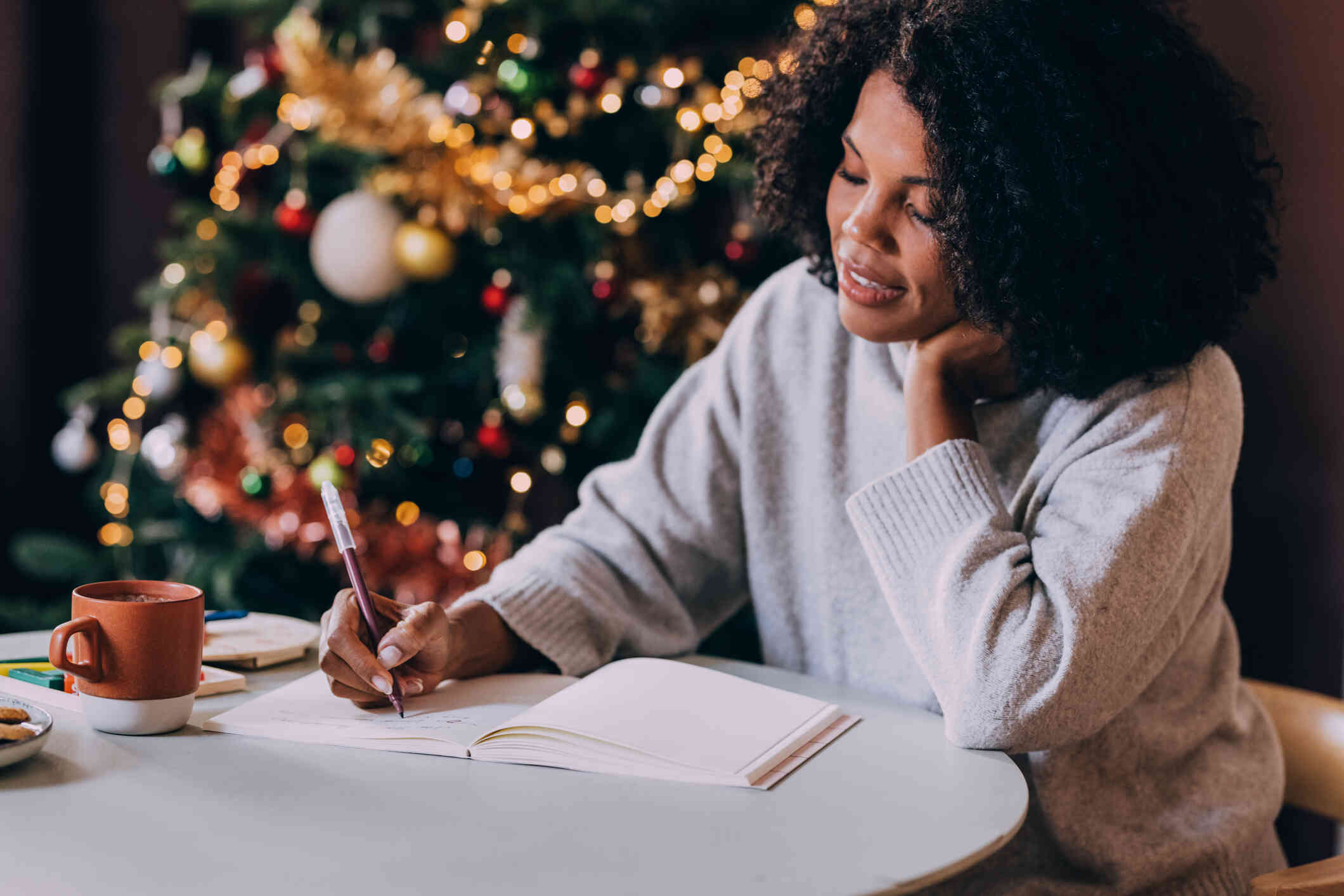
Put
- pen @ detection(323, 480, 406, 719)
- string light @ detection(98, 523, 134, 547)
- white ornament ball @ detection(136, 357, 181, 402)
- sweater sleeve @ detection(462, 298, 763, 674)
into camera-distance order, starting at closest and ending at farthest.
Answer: pen @ detection(323, 480, 406, 719) → sweater sleeve @ detection(462, 298, 763, 674) → white ornament ball @ detection(136, 357, 181, 402) → string light @ detection(98, 523, 134, 547)

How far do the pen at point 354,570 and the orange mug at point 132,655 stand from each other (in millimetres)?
107

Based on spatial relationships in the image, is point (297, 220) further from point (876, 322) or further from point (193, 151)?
point (876, 322)

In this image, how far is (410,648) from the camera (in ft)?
2.76

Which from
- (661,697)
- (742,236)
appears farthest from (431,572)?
(661,697)

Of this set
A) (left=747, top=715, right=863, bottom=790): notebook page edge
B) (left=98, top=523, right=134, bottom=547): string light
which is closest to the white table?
(left=747, top=715, right=863, bottom=790): notebook page edge

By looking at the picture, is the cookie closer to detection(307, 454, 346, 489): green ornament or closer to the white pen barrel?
the white pen barrel

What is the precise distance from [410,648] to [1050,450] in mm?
587

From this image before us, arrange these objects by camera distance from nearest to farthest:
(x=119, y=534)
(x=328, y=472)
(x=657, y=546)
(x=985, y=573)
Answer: (x=985, y=573), (x=657, y=546), (x=328, y=472), (x=119, y=534)

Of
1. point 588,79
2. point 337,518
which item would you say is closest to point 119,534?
point 588,79

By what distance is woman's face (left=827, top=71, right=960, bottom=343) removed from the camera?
3.11ft

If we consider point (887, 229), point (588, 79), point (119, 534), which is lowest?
point (119, 534)

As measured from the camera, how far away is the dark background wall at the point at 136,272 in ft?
4.58

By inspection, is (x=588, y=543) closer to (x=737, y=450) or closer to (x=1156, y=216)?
(x=737, y=450)

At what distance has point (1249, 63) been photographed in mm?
1435
